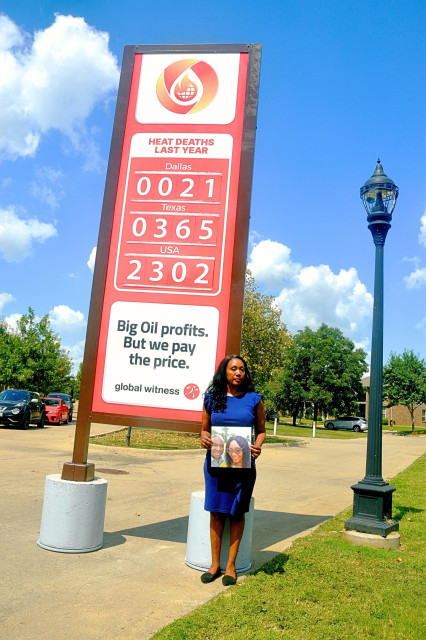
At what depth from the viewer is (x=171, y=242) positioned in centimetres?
574

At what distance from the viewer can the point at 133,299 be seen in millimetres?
5750

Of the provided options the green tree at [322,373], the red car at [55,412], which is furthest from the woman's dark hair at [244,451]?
the green tree at [322,373]

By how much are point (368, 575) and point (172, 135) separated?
5.01 metres

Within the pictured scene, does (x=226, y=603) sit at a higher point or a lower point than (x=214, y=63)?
lower

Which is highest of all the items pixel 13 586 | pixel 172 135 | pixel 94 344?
pixel 172 135

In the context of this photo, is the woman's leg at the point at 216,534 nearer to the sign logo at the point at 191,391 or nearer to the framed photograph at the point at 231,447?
the framed photograph at the point at 231,447

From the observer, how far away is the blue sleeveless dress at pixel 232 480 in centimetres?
446

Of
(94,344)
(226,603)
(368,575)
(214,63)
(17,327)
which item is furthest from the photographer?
(17,327)

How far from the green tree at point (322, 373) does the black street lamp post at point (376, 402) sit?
151ft

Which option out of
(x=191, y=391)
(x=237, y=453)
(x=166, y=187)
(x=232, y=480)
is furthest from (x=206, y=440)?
(x=166, y=187)

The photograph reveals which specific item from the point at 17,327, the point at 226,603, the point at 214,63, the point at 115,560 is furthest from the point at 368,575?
the point at 17,327

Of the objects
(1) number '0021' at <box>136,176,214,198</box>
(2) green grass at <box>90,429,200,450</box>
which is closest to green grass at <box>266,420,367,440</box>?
(2) green grass at <box>90,429,200,450</box>

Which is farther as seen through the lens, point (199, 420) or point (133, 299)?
point (133, 299)

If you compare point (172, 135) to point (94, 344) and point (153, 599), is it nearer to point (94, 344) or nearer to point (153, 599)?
point (94, 344)
